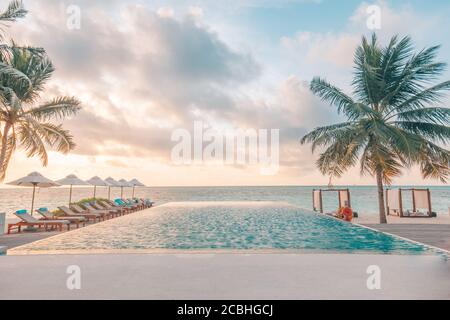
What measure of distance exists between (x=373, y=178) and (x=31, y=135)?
50.7 ft

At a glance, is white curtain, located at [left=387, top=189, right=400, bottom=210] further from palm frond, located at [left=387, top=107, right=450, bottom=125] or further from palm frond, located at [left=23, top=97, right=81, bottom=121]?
palm frond, located at [left=23, top=97, right=81, bottom=121]

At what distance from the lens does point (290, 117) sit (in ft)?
67.0

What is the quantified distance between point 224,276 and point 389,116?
11.3 m

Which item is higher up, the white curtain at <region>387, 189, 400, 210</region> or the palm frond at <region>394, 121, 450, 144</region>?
the palm frond at <region>394, 121, 450, 144</region>

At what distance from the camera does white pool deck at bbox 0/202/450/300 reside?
13.7ft

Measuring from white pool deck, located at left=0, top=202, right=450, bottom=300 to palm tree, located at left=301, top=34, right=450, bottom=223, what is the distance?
6.60 metres

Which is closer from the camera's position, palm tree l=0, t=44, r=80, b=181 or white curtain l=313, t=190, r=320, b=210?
palm tree l=0, t=44, r=80, b=181

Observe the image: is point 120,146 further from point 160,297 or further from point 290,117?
point 160,297

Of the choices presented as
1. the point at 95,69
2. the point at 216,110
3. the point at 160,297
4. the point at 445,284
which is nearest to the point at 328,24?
the point at 216,110

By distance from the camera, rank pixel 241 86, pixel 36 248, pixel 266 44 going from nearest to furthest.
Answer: pixel 36 248 → pixel 266 44 → pixel 241 86

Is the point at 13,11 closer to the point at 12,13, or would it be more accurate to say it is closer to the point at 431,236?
the point at 12,13

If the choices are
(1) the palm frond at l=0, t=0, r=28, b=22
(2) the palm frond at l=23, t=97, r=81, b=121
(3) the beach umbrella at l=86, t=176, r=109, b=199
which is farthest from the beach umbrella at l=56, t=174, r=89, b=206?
(1) the palm frond at l=0, t=0, r=28, b=22

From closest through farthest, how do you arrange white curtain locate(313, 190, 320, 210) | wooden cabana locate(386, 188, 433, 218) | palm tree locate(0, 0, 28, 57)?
palm tree locate(0, 0, 28, 57)
wooden cabana locate(386, 188, 433, 218)
white curtain locate(313, 190, 320, 210)
